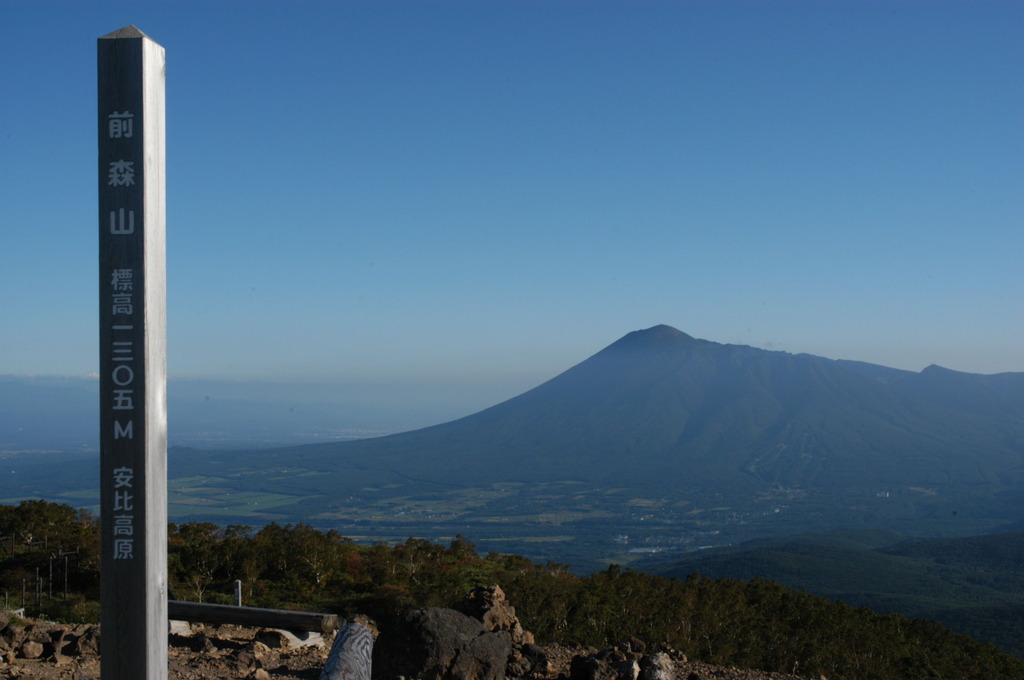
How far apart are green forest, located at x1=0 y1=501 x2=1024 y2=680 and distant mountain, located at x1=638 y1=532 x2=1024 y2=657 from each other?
100.0 feet

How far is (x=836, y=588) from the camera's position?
180ft

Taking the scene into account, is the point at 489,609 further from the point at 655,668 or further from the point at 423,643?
the point at 655,668

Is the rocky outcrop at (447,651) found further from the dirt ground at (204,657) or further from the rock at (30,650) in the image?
the rock at (30,650)

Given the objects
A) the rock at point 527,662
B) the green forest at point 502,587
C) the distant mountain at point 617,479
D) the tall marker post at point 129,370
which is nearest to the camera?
the tall marker post at point 129,370

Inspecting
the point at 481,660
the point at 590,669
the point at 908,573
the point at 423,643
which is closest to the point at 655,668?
the point at 590,669

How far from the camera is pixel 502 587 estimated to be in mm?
10523

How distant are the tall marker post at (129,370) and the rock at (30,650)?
3.63 meters

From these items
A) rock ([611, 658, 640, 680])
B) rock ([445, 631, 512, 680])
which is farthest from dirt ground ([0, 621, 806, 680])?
rock ([611, 658, 640, 680])

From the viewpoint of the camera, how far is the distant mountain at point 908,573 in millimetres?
46656

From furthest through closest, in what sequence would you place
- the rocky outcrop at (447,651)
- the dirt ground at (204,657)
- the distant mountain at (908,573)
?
the distant mountain at (908,573) < the rocky outcrop at (447,651) < the dirt ground at (204,657)

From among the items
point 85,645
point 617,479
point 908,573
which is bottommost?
point 908,573

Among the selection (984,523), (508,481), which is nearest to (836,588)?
(984,523)

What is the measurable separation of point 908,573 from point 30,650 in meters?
62.2

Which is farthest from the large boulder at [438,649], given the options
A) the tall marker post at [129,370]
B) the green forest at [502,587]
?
→ the tall marker post at [129,370]
